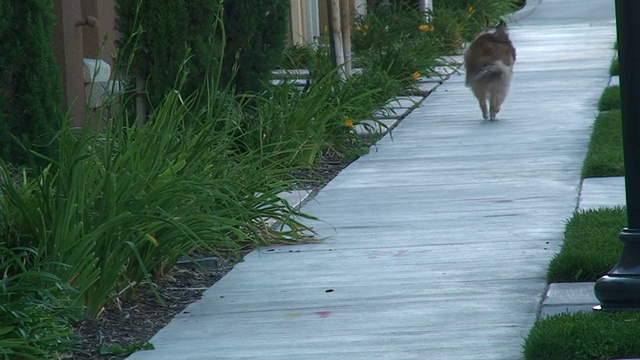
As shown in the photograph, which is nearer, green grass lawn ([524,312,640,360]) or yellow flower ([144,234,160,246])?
green grass lawn ([524,312,640,360])

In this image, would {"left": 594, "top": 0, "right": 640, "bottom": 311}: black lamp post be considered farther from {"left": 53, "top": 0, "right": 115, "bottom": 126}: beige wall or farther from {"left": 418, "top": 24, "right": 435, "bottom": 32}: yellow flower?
{"left": 418, "top": 24, "right": 435, "bottom": 32}: yellow flower

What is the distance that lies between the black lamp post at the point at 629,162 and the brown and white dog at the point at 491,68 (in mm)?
6961

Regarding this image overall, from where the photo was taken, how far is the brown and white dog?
12.9 metres

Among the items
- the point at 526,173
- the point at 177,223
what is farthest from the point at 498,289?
the point at 526,173

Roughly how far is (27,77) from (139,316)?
1760mm

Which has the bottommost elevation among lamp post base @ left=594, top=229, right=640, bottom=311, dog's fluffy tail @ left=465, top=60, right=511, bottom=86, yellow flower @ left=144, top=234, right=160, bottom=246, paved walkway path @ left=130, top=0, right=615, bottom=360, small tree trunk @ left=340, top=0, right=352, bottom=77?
paved walkway path @ left=130, top=0, right=615, bottom=360

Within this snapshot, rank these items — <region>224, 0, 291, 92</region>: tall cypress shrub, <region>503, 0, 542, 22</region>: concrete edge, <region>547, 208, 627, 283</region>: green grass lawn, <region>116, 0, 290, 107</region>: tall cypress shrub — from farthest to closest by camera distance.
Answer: <region>503, 0, 542, 22</region>: concrete edge → <region>224, 0, 291, 92</region>: tall cypress shrub → <region>116, 0, 290, 107</region>: tall cypress shrub → <region>547, 208, 627, 283</region>: green grass lawn

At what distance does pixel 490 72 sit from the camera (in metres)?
12.9

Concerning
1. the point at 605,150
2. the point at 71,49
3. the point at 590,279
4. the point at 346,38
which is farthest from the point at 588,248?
the point at 346,38

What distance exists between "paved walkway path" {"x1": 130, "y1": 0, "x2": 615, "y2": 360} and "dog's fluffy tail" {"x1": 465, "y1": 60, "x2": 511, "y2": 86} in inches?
18.0

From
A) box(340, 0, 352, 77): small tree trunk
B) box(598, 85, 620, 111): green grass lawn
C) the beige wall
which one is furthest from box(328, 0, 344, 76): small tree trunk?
the beige wall

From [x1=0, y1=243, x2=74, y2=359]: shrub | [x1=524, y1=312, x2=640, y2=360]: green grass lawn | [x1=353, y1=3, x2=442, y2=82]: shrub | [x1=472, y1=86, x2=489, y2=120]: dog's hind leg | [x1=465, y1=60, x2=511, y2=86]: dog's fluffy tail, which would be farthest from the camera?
[x1=353, y1=3, x2=442, y2=82]: shrub

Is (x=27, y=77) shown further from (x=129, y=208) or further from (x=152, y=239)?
(x=152, y=239)

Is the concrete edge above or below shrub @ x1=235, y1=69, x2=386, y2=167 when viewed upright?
above
